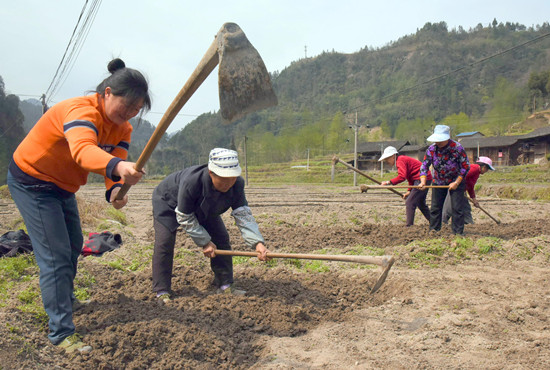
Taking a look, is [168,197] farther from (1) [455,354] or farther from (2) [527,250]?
(2) [527,250]

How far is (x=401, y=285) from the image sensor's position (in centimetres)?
421

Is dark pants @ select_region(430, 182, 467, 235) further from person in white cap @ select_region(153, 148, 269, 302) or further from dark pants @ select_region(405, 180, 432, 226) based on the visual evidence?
person in white cap @ select_region(153, 148, 269, 302)

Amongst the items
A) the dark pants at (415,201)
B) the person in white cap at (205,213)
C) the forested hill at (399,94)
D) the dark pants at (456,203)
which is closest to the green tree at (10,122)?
the forested hill at (399,94)

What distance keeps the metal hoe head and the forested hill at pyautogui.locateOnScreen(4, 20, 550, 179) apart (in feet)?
4.16

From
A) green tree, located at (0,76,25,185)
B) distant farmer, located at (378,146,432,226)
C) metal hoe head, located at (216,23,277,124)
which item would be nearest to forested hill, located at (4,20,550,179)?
metal hoe head, located at (216,23,277,124)

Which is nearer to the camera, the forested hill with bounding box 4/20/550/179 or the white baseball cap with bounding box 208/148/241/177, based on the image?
the white baseball cap with bounding box 208/148/241/177

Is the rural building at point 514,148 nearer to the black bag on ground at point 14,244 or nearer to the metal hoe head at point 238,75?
the black bag on ground at point 14,244

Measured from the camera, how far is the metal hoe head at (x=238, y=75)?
2.25 m

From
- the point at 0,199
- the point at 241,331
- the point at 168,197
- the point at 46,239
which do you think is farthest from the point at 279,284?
the point at 0,199

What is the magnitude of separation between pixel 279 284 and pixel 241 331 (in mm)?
1073

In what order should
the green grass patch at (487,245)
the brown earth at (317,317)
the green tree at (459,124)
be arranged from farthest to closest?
the green tree at (459,124) < the green grass patch at (487,245) < the brown earth at (317,317)

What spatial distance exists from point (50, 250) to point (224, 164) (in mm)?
1325

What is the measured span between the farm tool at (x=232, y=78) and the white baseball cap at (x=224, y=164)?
0.79m

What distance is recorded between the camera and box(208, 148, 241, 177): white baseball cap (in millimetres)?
3144
